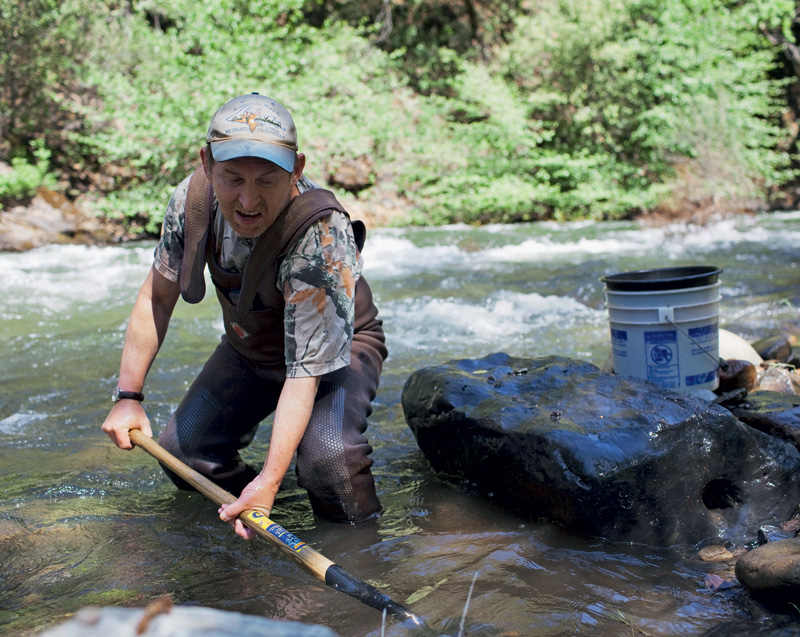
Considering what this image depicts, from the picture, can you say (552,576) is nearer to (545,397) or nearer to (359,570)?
(359,570)

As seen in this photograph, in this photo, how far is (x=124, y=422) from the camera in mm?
2713

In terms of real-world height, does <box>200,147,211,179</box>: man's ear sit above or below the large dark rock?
above

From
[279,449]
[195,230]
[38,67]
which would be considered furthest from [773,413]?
[38,67]

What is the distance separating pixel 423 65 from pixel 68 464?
57.6ft

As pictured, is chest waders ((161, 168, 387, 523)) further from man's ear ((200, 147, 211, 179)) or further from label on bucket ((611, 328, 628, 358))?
label on bucket ((611, 328, 628, 358))

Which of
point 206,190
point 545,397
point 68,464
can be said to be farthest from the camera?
point 68,464

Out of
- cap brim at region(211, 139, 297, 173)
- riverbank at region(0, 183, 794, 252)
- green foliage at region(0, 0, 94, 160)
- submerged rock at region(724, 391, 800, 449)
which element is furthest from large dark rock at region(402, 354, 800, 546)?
green foliage at region(0, 0, 94, 160)

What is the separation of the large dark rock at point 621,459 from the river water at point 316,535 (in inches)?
3.7

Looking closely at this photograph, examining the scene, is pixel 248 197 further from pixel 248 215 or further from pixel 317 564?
pixel 317 564

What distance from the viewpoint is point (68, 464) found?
11.4ft

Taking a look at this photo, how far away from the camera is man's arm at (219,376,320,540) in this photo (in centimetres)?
222

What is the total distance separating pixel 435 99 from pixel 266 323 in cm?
1689

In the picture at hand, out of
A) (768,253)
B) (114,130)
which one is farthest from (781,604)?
(114,130)

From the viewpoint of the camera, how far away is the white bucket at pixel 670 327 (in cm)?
340
